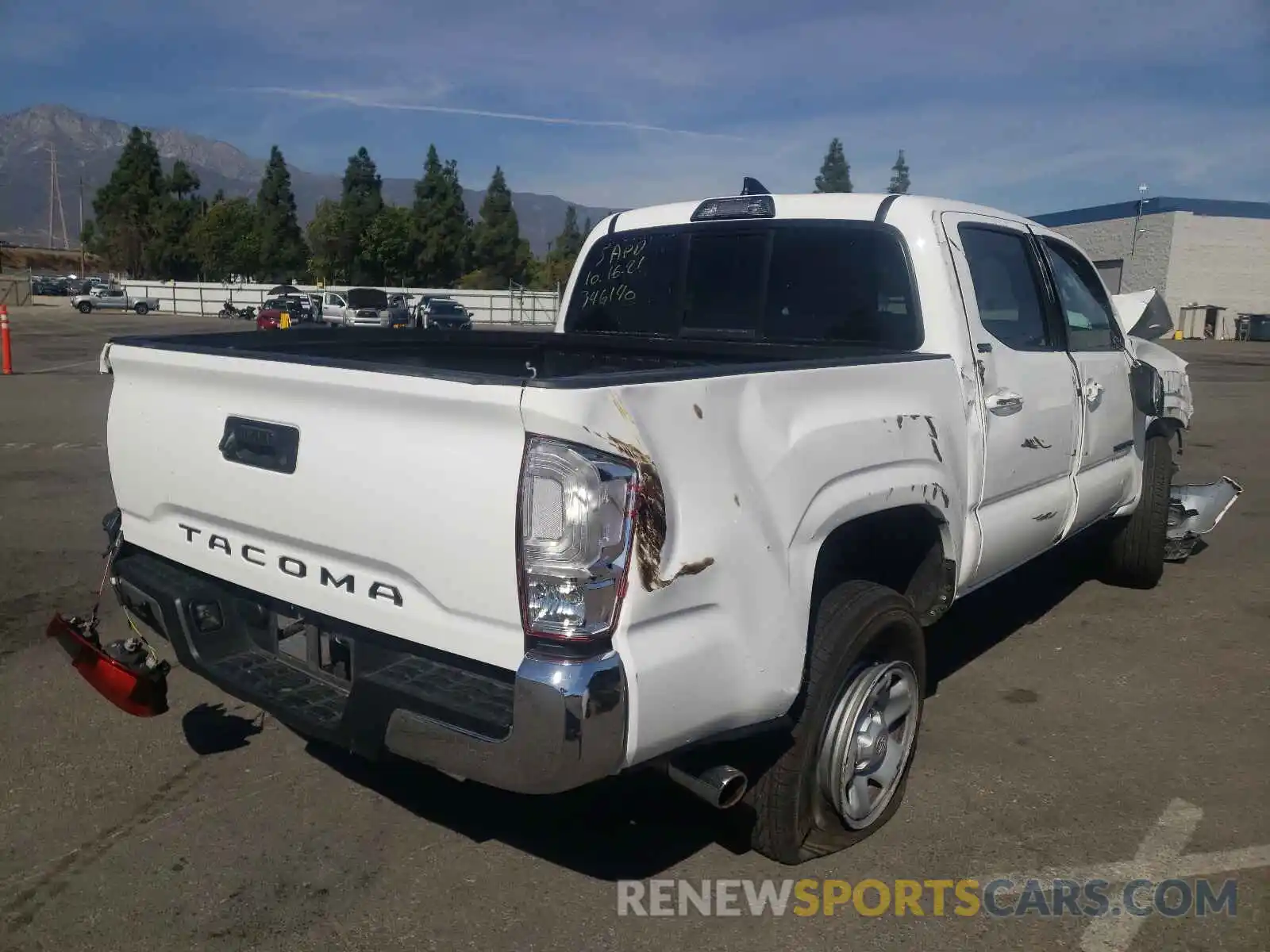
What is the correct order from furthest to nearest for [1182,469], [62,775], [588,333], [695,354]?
1. [1182,469]
2. [588,333]
3. [695,354]
4. [62,775]

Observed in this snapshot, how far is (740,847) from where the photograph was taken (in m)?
3.14

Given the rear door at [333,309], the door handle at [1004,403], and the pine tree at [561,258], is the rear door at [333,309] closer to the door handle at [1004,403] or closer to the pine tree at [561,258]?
the pine tree at [561,258]

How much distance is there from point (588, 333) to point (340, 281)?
72829 millimetres

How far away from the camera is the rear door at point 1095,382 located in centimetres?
461

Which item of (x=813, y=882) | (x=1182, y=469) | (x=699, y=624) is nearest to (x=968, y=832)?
(x=813, y=882)

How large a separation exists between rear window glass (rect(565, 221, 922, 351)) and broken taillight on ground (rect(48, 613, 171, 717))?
7.82 feet

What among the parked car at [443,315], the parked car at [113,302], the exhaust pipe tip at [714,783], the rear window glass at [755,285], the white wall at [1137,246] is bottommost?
the parked car at [113,302]

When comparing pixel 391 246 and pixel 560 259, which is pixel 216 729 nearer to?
pixel 391 246

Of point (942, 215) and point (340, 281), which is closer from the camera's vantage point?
point (942, 215)

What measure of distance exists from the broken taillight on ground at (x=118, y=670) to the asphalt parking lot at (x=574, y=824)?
1.55 ft

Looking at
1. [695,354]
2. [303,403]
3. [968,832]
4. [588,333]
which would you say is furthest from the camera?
[588,333]

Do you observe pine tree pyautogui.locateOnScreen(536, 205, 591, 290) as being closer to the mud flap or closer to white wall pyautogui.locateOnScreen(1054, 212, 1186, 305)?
white wall pyautogui.locateOnScreen(1054, 212, 1186, 305)

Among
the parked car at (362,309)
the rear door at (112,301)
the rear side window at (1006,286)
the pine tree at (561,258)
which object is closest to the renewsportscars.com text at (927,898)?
the rear side window at (1006,286)

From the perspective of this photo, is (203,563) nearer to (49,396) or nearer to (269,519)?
(269,519)
